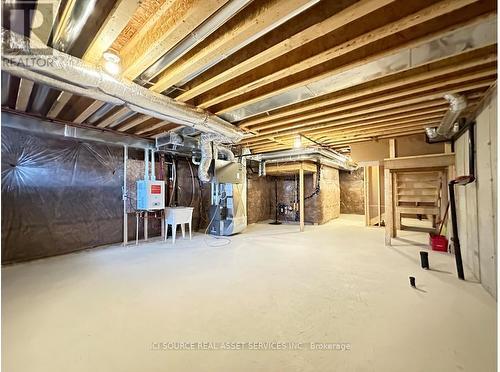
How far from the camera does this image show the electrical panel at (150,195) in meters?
4.26

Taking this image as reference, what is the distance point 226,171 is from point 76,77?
10.2ft

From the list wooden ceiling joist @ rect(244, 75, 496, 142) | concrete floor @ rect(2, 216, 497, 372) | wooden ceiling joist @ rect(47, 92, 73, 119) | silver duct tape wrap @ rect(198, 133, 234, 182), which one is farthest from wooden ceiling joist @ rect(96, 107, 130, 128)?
wooden ceiling joist @ rect(244, 75, 496, 142)

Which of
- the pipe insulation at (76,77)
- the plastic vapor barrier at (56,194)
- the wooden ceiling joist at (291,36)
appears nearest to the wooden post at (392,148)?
the wooden ceiling joist at (291,36)

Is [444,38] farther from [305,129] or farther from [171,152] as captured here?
[171,152]

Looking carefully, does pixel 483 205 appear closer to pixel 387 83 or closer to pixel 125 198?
pixel 387 83

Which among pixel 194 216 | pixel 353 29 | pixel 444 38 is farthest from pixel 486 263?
pixel 194 216

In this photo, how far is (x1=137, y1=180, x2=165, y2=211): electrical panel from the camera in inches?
168

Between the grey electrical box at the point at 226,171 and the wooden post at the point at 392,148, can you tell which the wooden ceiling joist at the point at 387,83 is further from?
the wooden post at the point at 392,148

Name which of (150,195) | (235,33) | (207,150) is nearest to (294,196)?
(207,150)

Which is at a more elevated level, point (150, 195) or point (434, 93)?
point (434, 93)

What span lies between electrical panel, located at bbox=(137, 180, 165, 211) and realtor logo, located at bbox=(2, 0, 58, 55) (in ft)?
9.22

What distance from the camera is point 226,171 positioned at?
4.79 meters

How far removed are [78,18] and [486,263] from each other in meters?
4.12

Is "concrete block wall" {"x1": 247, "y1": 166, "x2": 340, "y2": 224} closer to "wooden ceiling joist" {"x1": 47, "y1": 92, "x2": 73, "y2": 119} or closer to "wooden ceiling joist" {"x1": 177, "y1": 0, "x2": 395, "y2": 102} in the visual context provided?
"wooden ceiling joist" {"x1": 47, "y1": 92, "x2": 73, "y2": 119}
